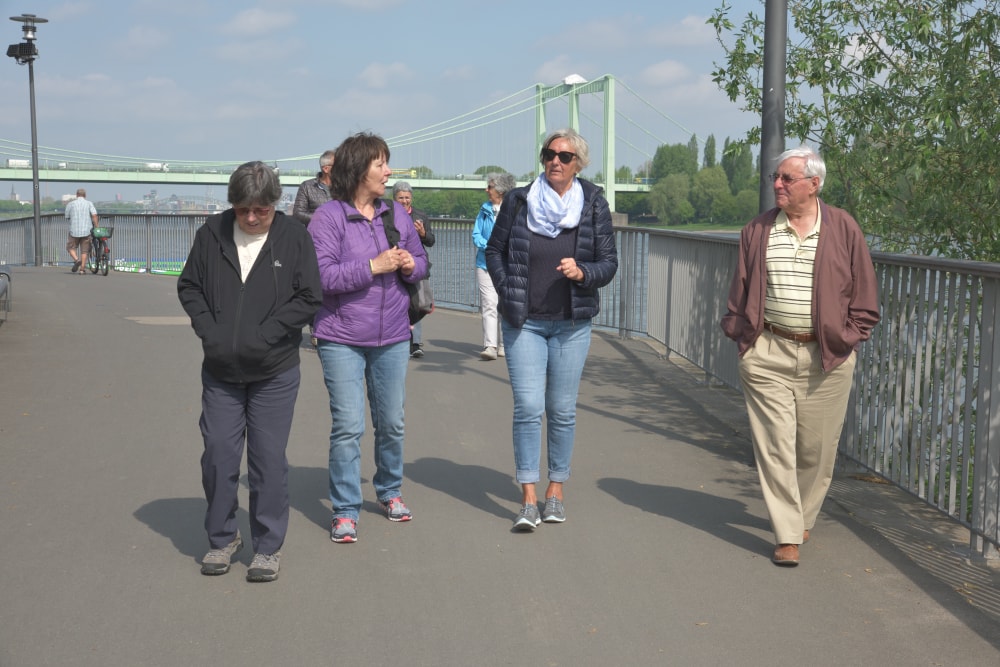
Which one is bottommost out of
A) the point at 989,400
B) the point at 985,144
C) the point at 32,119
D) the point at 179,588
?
the point at 179,588

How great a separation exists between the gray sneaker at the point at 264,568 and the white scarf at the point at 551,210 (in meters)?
1.87

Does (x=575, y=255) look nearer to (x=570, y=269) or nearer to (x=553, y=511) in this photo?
(x=570, y=269)

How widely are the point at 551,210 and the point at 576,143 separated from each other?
0.35 meters

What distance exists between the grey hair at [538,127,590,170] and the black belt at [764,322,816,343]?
1.12 meters

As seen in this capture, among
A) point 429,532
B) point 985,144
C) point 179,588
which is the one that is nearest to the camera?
point 179,588

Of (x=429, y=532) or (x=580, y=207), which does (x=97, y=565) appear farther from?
(x=580, y=207)

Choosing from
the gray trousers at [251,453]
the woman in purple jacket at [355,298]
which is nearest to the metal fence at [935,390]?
the woman in purple jacket at [355,298]

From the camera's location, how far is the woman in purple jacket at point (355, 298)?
5379 mm

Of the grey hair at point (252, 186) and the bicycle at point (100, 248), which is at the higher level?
the grey hair at point (252, 186)

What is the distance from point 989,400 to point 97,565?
359 cm

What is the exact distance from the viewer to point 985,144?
6.88 metres

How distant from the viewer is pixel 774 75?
23.0 feet

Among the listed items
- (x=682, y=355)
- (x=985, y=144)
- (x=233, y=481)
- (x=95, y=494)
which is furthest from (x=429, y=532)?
(x=682, y=355)

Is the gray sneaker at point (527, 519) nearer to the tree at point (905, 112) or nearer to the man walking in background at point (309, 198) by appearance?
the tree at point (905, 112)
